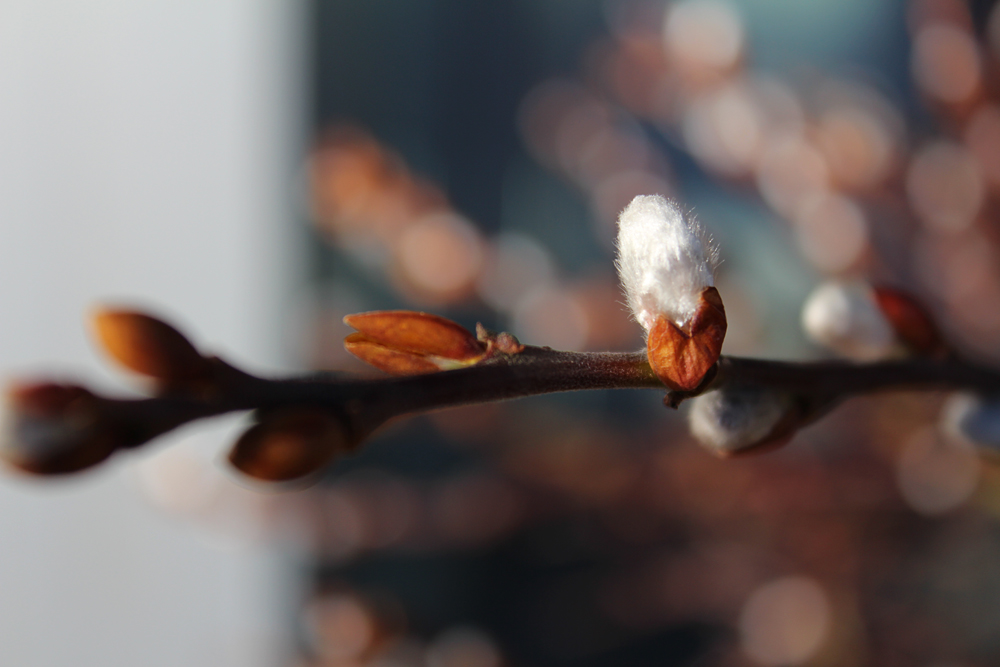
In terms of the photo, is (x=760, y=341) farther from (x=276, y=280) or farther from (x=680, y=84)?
(x=276, y=280)

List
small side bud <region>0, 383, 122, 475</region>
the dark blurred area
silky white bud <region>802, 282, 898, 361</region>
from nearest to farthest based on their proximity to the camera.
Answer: small side bud <region>0, 383, 122, 475</region> < silky white bud <region>802, 282, 898, 361</region> < the dark blurred area

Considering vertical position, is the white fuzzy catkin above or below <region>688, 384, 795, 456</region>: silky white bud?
above

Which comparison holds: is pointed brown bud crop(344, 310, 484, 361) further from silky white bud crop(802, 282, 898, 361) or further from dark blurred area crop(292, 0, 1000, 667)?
dark blurred area crop(292, 0, 1000, 667)

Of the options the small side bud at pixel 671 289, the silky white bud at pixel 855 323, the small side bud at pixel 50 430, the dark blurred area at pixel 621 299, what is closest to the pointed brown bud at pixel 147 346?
the small side bud at pixel 50 430

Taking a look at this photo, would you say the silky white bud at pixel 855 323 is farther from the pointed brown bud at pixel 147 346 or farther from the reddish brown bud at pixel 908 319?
the pointed brown bud at pixel 147 346

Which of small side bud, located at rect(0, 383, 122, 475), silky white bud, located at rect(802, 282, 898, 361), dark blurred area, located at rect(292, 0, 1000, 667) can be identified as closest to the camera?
small side bud, located at rect(0, 383, 122, 475)

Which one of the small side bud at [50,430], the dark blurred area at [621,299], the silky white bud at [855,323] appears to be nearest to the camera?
the small side bud at [50,430]

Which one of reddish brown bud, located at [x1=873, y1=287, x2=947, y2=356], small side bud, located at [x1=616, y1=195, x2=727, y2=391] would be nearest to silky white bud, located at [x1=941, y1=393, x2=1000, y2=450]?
reddish brown bud, located at [x1=873, y1=287, x2=947, y2=356]

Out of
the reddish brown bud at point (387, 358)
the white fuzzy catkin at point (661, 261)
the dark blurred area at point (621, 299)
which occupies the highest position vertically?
the dark blurred area at point (621, 299)
